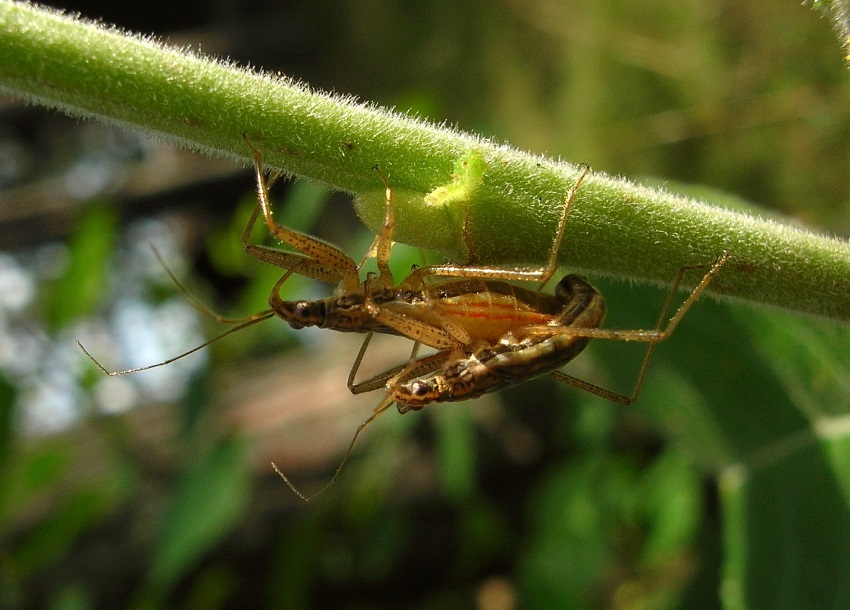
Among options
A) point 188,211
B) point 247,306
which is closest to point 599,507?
point 247,306

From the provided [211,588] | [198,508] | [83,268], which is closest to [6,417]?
[83,268]

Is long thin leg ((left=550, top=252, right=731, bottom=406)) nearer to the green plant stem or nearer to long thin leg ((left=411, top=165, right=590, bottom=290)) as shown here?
the green plant stem

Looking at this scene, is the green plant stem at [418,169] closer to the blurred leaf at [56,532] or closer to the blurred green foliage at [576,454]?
the blurred green foliage at [576,454]

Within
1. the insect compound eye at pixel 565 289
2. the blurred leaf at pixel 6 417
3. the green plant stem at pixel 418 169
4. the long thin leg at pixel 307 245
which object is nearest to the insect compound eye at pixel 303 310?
the long thin leg at pixel 307 245

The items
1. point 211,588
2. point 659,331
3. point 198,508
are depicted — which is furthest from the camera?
point 211,588

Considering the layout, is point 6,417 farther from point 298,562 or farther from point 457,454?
point 457,454

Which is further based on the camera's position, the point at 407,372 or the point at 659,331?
the point at 407,372
